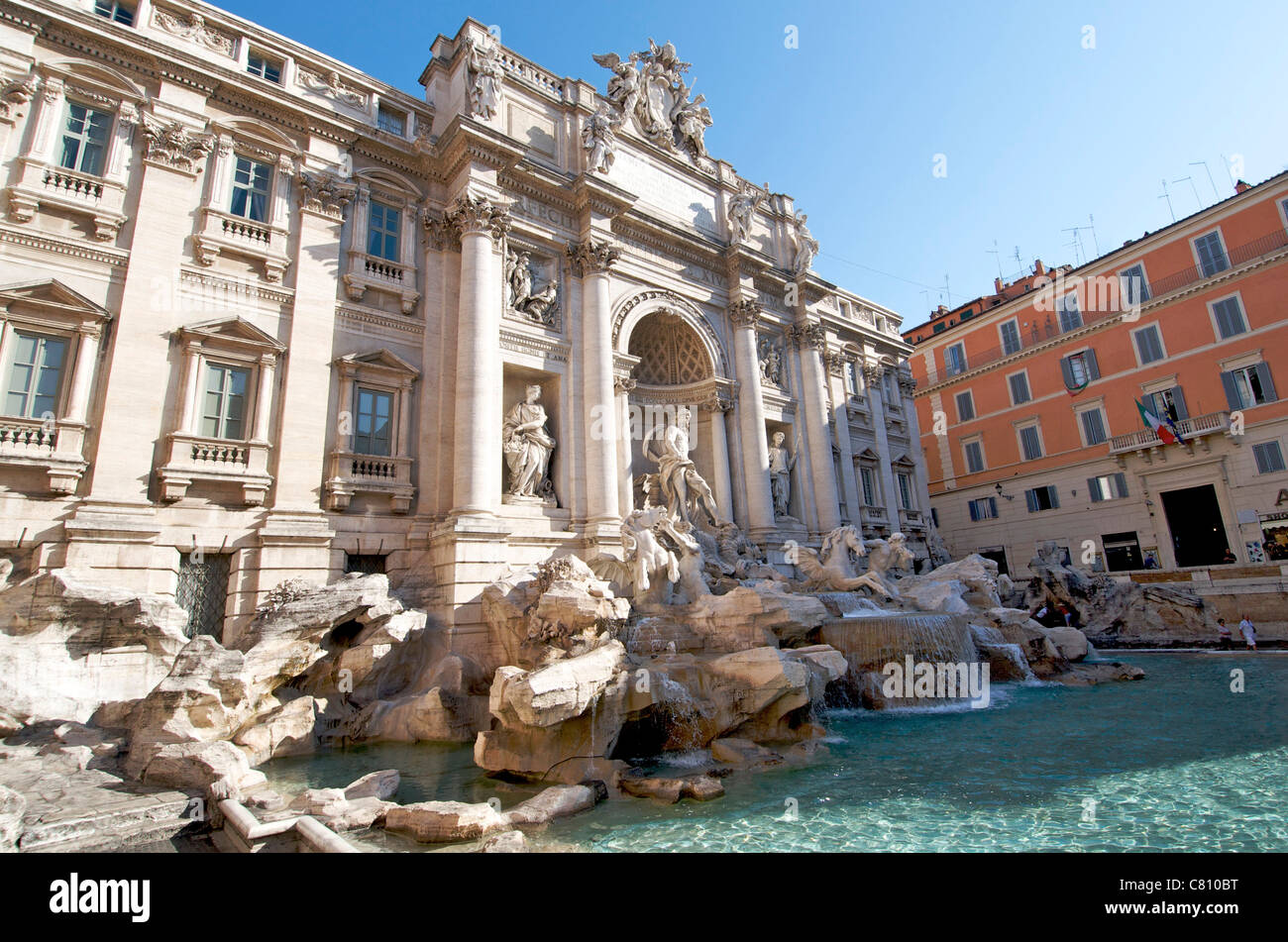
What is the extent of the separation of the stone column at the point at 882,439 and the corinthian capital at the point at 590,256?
1266 centimetres

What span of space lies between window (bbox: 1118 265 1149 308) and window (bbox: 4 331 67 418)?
31509mm

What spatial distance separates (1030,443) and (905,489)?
7543 mm

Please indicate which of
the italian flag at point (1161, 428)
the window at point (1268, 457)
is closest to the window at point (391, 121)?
the italian flag at point (1161, 428)

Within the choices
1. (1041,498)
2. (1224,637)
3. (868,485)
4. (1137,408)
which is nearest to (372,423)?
(868,485)

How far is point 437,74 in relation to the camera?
1509cm

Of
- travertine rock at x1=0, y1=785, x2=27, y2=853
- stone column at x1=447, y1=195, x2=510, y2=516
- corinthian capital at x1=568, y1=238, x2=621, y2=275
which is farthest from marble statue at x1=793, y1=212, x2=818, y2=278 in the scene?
travertine rock at x1=0, y1=785, x2=27, y2=853

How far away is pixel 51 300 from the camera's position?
32.3ft

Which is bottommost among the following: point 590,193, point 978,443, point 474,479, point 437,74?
point 474,479

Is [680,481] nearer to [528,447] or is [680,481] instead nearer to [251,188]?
[528,447]

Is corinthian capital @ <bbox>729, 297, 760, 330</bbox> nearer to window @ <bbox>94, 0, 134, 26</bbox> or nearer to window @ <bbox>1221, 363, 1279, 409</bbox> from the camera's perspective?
window @ <bbox>94, 0, 134, 26</bbox>

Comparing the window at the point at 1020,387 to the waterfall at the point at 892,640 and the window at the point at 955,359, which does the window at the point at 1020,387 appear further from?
the waterfall at the point at 892,640
